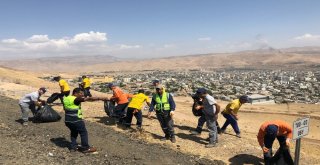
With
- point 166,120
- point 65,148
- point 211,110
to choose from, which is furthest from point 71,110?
point 211,110

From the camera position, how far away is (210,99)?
993 centimetres

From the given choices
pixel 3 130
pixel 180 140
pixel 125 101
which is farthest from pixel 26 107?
pixel 180 140

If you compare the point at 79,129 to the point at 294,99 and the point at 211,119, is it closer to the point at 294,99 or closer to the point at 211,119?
the point at 211,119

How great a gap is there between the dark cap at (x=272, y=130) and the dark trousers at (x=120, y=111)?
17.5 ft

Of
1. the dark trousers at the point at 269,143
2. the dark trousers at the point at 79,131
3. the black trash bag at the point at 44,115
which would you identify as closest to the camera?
the dark trousers at the point at 269,143

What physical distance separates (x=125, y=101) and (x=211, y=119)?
3118 mm

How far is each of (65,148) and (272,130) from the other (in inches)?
187

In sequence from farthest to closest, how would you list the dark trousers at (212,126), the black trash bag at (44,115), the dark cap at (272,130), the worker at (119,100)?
the worker at (119,100) → the black trash bag at (44,115) → the dark trousers at (212,126) → the dark cap at (272,130)

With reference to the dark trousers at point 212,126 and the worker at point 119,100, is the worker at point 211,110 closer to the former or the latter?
the dark trousers at point 212,126

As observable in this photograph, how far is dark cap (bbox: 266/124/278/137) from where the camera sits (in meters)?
7.62

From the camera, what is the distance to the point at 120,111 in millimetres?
11852

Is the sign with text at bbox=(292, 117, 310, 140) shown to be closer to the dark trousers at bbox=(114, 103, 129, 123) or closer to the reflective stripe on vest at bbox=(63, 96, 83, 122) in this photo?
the reflective stripe on vest at bbox=(63, 96, 83, 122)

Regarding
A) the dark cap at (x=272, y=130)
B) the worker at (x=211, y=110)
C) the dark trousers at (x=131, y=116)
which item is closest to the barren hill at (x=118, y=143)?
the dark trousers at (x=131, y=116)

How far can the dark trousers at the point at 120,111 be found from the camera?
38.7ft
